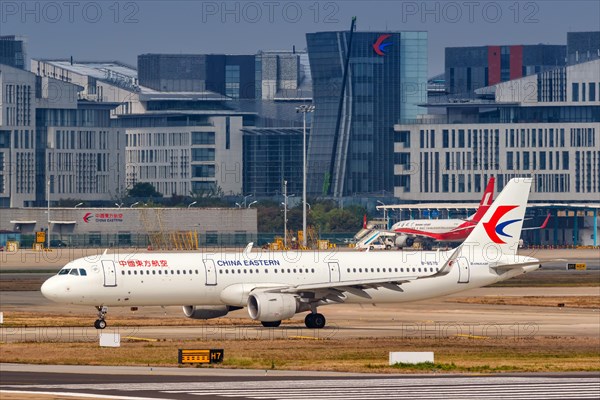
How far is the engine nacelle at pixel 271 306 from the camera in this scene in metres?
64.5

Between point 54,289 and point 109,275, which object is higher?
point 109,275

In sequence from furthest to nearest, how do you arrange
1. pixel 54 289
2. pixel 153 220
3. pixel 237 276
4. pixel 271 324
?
pixel 153 220, pixel 237 276, pixel 271 324, pixel 54 289

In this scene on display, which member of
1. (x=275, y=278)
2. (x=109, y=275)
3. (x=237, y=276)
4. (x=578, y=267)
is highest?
(x=109, y=275)

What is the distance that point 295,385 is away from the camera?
44.4 m

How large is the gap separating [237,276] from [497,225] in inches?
594

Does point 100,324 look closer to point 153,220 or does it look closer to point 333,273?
point 333,273

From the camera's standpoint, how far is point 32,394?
134ft

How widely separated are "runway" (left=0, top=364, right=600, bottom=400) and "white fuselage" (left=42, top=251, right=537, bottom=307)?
1647 cm

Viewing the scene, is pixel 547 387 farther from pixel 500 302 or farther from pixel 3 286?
pixel 3 286

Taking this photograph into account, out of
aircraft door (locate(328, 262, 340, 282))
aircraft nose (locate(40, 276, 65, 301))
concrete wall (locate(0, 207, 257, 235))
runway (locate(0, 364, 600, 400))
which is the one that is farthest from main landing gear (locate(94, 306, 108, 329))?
concrete wall (locate(0, 207, 257, 235))

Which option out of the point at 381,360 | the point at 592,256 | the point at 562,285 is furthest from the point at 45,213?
the point at 381,360

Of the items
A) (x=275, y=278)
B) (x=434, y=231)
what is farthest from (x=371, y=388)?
(x=434, y=231)

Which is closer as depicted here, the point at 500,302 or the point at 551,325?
the point at 551,325

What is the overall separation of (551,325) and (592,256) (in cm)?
9893
